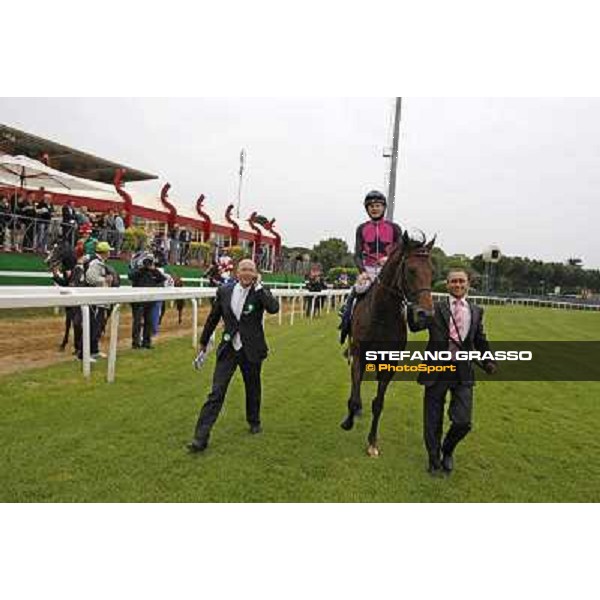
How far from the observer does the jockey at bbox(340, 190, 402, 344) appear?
582 cm

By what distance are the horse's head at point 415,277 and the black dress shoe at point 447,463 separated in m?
1.14

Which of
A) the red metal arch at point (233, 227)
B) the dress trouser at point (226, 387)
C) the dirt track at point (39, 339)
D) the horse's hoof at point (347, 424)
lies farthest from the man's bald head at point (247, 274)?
the red metal arch at point (233, 227)

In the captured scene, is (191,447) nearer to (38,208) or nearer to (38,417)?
(38,417)

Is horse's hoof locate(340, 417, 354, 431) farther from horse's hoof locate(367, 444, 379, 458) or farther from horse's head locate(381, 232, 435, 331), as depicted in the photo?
horse's head locate(381, 232, 435, 331)

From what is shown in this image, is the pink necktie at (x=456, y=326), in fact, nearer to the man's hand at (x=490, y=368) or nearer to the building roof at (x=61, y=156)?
the man's hand at (x=490, y=368)

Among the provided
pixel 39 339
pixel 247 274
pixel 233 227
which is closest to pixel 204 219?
pixel 233 227

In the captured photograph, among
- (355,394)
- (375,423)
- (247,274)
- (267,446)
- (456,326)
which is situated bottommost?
(267,446)

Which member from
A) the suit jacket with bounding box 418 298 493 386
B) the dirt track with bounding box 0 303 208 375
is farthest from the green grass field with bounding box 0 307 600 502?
the suit jacket with bounding box 418 298 493 386

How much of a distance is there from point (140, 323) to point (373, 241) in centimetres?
536

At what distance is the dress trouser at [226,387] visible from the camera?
459 centimetres

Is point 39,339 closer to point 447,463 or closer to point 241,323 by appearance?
point 241,323

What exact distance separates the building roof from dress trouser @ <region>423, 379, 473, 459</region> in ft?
72.7

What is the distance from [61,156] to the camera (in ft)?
89.8

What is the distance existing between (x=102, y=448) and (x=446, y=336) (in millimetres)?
3099
